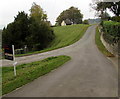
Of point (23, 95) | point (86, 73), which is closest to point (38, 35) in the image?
point (86, 73)

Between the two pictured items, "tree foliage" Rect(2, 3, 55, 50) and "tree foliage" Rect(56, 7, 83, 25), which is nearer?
"tree foliage" Rect(2, 3, 55, 50)

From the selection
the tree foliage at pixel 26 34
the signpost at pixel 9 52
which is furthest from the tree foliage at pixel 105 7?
the signpost at pixel 9 52

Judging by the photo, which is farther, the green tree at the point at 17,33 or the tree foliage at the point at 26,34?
the green tree at the point at 17,33

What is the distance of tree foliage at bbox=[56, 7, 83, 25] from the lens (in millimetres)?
91250

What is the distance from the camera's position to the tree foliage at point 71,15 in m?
91.2

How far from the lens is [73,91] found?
725 cm

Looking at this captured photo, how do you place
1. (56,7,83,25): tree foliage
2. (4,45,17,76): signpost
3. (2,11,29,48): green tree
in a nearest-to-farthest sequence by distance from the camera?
(4,45,17,76): signpost < (2,11,29,48): green tree < (56,7,83,25): tree foliage

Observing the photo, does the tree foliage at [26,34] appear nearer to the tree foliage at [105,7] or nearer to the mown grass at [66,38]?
the mown grass at [66,38]

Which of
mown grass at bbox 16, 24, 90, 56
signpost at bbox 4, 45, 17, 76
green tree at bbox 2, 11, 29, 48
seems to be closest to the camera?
signpost at bbox 4, 45, 17, 76

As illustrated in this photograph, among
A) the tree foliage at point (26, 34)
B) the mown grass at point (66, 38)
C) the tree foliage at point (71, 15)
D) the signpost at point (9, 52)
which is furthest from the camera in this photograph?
the tree foliage at point (71, 15)

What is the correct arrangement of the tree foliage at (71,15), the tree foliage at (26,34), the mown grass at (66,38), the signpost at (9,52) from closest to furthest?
the signpost at (9,52) → the mown grass at (66,38) → the tree foliage at (26,34) → the tree foliage at (71,15)

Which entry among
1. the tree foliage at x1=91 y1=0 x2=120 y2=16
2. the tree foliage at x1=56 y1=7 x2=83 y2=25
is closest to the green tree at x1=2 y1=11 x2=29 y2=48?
the tree foliage at x1=91 y1=0 x2=120 y2=16

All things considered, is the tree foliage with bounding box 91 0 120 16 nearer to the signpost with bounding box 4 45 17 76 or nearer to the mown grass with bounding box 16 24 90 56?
the mown grass with bounding box 16 24 90 56

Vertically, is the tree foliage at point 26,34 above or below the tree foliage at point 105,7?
below
